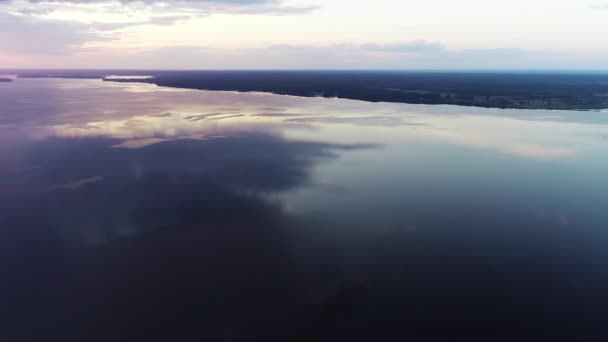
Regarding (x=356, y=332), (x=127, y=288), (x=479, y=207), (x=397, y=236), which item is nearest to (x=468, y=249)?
(x=397, y=236)

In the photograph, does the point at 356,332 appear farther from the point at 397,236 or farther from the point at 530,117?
the point at 530,117

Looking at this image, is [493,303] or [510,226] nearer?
[493,303]

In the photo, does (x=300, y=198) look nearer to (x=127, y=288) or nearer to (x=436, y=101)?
(x=127, y=288)

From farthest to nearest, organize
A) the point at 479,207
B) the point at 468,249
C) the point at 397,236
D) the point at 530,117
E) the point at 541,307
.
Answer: the point at 530,117
the point at 479,207
the point at 397,236
the point at 468,249
the point at 541,307

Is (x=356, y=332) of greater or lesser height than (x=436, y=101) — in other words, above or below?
below

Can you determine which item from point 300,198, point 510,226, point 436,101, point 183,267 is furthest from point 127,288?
point 436,101

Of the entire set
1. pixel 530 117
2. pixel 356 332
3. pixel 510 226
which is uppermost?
pixel 530 117

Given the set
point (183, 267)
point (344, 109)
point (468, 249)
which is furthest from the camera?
point (344, 109)
